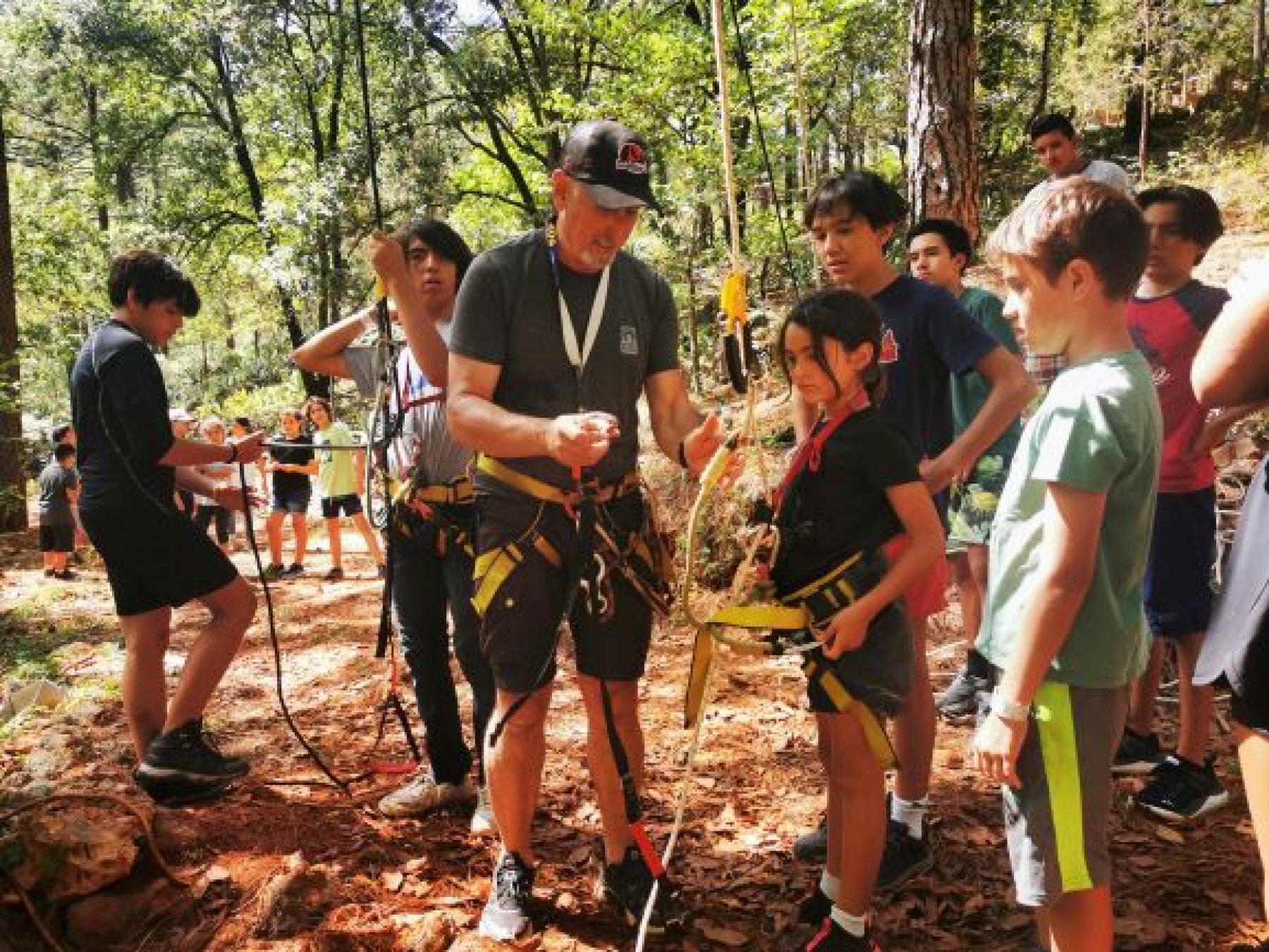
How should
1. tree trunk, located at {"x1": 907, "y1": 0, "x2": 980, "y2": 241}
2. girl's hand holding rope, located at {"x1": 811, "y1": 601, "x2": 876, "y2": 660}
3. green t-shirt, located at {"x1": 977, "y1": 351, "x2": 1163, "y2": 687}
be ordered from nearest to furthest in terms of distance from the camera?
green t-shirt, located at {"x1": 977, "y1": 351, "x2": 1163, "y2": 687} → girl's hand holding rope, located at {"x1": 811, "y1": 601, "x2": 876, "y2": 660} → tree trunk, located at {"x1": 907, "y1": 0, "x2": 980, "y2": 241}

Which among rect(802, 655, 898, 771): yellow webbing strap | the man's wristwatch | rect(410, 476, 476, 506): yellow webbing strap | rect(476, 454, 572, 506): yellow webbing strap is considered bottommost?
rect(802, 655, 898, 771): yellow webbing strap

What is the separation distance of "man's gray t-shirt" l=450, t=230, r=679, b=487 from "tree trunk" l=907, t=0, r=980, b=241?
10.6 feet

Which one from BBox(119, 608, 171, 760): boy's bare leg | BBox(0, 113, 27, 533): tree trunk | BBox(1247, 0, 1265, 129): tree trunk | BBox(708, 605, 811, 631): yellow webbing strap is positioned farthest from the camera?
BBox(1247, 0, 1265, 129): tree trunk

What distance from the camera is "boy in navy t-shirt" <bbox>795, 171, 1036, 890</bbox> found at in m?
2.92

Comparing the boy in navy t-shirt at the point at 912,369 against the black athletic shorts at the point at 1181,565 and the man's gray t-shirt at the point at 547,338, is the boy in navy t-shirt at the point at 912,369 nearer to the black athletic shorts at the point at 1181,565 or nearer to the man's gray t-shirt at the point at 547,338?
the man's gray t-shirt at the point at 547,338

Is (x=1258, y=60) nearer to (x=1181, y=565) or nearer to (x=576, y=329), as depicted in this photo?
(x=1181, y=565)

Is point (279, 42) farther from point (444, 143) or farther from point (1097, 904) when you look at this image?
point (1097, 904)

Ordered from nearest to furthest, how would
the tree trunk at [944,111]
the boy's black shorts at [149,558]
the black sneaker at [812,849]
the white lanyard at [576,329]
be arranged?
the white lanyard at [576,329], the black sneaker at [812,849], the boy's black shorts at [149,558], the tree trunk at [944,111]

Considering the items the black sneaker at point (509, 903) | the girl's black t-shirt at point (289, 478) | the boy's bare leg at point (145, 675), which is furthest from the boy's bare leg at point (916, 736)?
the girl's black t-shirt at point (289, 478)

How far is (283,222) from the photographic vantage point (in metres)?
17.2

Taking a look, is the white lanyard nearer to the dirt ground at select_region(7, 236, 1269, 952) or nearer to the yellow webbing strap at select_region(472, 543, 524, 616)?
the yellow webbing strap at select_region(472, 543, 524, 616)

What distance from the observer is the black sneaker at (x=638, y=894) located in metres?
2.79

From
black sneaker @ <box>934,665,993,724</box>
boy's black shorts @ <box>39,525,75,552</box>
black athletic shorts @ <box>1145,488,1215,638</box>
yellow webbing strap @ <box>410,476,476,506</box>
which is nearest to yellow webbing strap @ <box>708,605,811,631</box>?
yellow webbing strap @ <box>410,476,476,506</box>

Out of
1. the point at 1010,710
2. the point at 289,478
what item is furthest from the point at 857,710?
the point at 289,478
